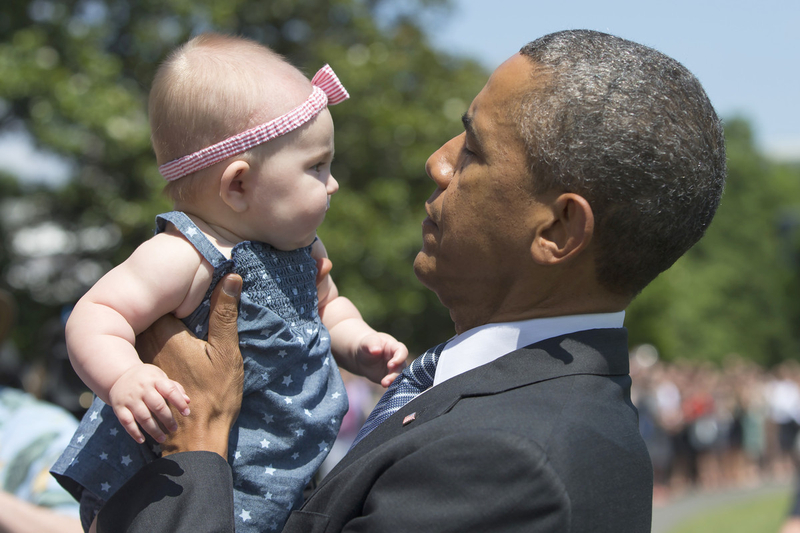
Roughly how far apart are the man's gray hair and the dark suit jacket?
27cm

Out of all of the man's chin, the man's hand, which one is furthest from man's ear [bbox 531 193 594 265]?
the man's hand

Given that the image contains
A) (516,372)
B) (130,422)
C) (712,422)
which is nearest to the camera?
(130,422)

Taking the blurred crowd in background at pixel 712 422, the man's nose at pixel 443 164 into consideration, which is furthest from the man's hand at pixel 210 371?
the blurred crowd in background at pixel 712 422

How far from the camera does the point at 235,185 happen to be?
2.03m

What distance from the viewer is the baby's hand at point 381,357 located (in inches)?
91.4

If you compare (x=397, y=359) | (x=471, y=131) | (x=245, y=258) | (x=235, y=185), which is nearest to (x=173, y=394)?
(x=245, y=258)

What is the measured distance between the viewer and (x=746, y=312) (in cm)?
4041

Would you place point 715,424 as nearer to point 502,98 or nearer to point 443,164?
point 443,164

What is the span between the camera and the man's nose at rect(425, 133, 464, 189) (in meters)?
1.99

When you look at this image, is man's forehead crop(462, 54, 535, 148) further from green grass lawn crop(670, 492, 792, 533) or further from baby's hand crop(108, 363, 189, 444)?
green grass lawn crop(670, 492, 792, 533)

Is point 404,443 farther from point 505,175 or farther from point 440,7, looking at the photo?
point 440,7

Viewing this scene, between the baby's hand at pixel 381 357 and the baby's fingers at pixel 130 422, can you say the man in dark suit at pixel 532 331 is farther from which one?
the baby's hand at pixel 381 357

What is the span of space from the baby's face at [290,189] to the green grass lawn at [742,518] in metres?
10.2

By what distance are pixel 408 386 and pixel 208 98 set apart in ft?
2.98
